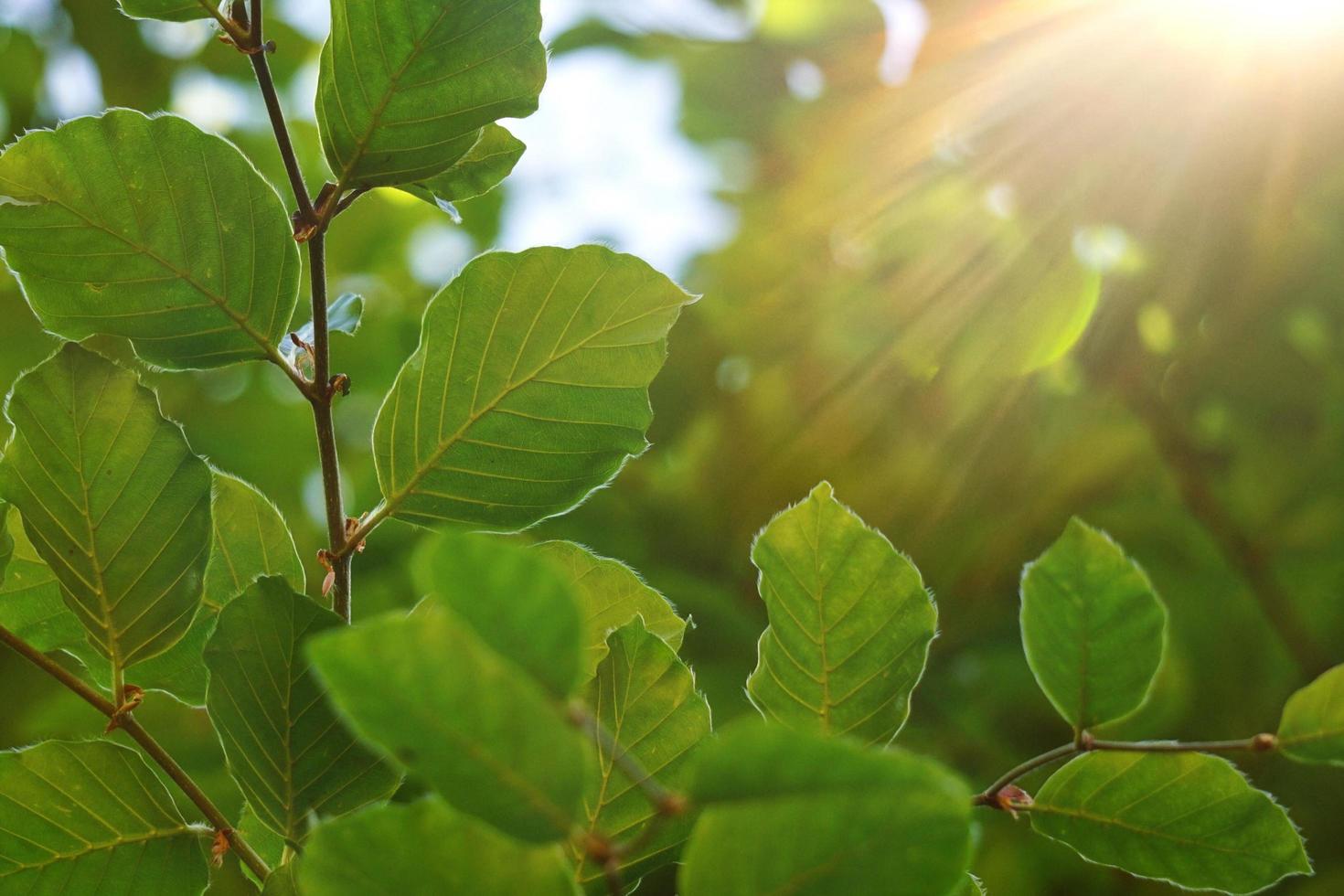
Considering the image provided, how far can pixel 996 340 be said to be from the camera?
254 centimetres

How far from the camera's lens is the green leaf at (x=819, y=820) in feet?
1.00

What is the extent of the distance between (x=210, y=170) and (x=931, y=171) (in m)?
2.37

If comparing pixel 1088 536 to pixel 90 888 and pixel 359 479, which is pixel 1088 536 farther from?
pixel 359 479

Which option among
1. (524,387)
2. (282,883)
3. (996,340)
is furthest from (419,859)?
(996,340)

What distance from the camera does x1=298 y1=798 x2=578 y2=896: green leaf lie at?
1.15 ft

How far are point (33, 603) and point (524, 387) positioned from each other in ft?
1.08

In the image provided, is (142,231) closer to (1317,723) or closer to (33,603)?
(33,603)

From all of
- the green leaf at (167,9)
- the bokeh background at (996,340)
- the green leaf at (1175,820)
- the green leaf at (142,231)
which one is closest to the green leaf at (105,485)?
the green leaf at (142,231)

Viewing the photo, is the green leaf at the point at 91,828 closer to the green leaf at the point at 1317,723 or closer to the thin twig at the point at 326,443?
the thin twig at the point at 326,443

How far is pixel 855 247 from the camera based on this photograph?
2709 mm

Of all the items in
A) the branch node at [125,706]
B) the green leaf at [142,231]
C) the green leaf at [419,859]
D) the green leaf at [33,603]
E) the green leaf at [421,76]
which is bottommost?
the green leaf at [419,859]

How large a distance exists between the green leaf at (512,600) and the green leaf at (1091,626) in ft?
1.00

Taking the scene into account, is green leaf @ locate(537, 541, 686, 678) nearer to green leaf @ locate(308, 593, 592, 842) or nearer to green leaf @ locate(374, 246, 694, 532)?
green leaf @ locate(374, 246, 694, 532)

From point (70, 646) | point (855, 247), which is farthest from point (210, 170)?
point (855, 247)
